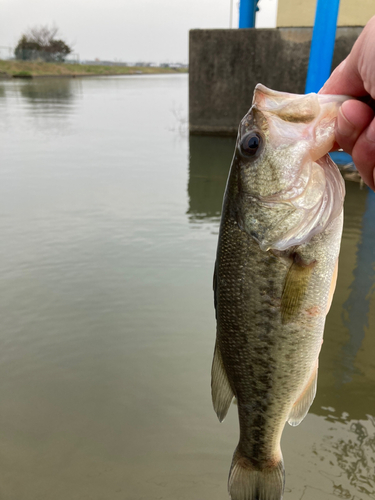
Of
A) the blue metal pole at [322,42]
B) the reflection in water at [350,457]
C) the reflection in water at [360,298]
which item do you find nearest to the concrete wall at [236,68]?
the blue metal pole at [322,42]

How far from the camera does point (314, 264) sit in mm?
1598

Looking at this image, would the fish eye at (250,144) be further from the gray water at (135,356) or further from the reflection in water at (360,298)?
the reflection in water at (360,298)

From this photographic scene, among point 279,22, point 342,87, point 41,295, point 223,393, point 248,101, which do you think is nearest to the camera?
point 342,87

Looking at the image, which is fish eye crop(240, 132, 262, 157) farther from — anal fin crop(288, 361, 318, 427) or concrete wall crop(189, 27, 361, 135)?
concrete wall crop(189, 27, 361, 135)

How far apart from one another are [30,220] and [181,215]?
216 centimetres

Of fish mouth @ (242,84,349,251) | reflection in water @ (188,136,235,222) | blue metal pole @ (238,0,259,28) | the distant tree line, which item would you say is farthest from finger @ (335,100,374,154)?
the distant tree line

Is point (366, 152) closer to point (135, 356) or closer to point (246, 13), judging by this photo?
point (135, 356)

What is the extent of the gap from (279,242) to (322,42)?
8.19 meters

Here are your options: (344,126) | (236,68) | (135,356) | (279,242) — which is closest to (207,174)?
(236,68)

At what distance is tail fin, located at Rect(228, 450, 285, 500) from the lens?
1.85 m

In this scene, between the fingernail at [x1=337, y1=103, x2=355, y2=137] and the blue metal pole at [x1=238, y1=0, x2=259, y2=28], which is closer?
the fingernail at [x1=337, y1=103, x2=355, y2=137]

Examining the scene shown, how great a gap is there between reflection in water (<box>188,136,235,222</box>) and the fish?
455cm

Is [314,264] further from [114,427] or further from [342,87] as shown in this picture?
[114,427]

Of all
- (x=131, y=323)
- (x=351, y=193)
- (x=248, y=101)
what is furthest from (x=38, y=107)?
(x=131, y=323)
